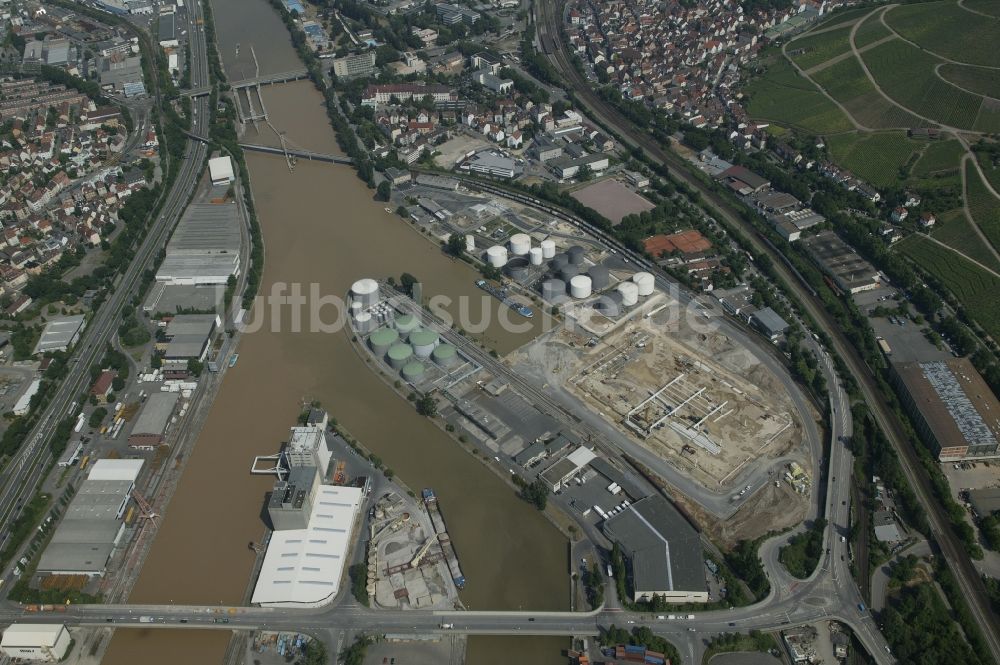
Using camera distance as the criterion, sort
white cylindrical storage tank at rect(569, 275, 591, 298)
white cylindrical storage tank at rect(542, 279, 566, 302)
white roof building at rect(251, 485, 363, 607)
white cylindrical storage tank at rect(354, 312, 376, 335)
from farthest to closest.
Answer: white cylindrical storage tank at rect(542, 279, 566, 302)
white cylindrical storage tank at rect(569, 275, 591, 298)
white cylindrical storage tank at rect(354, 312, 376, 335)
white roof building at rect(251, 485, 363, 607)

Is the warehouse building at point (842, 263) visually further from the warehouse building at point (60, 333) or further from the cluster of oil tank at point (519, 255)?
the warehouse building at point (60, 333)

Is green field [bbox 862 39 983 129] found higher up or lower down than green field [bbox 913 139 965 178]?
higher up

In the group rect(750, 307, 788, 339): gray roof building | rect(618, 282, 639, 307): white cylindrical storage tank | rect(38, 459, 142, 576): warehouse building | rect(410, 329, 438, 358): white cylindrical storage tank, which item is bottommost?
A: rect(38, 459, 142, 576): warehouse building

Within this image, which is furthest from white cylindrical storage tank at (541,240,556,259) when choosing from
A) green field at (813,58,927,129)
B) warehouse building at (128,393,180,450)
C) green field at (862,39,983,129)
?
green field at (862,39,983,129)

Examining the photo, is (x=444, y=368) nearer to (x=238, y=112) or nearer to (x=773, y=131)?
(x=773, y=131)

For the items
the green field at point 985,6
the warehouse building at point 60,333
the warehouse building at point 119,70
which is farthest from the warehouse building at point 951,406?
the warehouse building at point 119,70

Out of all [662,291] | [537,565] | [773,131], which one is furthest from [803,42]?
[537,565]

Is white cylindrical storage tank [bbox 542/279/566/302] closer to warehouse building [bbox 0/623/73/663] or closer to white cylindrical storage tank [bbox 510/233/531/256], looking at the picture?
white cylindrical storage tank [bbox 510/233/531/256]
